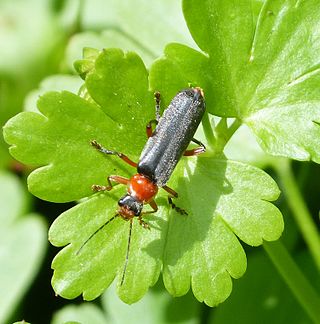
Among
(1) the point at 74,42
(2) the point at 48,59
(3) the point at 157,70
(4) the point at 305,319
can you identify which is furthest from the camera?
(2) the point at 48,59

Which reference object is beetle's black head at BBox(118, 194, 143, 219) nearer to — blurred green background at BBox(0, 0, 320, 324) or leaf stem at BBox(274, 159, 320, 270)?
leaf stem at BBox(274, 159, 320, 270)

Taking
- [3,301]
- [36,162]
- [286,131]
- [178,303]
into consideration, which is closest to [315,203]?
[178,303]

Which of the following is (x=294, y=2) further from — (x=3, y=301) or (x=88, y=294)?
(x=3, y=301)

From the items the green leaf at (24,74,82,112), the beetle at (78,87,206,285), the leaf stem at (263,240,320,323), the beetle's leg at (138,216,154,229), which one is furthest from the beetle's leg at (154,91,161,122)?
the green leaf at (24,74,82,112)

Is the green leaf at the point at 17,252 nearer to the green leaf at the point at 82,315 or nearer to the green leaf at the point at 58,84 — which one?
the green leaf at the point at 82,315

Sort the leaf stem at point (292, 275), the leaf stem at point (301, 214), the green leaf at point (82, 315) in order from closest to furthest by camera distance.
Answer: the leaf stem at point (292, 275), the leaf stem at point (301, 214), the green leaf at point (82, 315)

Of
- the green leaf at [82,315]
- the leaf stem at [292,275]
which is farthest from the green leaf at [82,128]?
the green leaf at [82,315]
